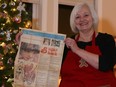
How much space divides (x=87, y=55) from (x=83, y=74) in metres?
0.16

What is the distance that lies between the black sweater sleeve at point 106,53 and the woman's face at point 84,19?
0.47ft

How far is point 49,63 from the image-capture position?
83.0 inches

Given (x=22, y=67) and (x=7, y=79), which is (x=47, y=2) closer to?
(x=7, y=79)

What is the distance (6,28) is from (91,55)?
5.89 feet

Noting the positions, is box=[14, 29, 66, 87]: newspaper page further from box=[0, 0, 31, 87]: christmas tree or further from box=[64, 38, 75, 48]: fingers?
box=[0, 0, 31, 87]: christmas tree

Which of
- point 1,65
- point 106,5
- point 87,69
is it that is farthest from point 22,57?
point 106,5

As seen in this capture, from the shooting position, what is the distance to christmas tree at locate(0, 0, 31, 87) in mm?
3445

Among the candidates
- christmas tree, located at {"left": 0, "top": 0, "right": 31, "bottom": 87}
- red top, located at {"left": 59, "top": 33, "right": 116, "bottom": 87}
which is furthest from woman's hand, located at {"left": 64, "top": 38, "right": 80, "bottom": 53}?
christmas tree, located at {"left": 0, "top": 0, "right": 31, "bottom": 87}

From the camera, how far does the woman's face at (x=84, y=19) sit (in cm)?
209

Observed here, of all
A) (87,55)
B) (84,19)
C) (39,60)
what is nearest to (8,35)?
(39,60)

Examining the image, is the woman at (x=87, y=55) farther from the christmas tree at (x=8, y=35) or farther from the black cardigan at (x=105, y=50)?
the christmas tree at (x=8, y=35)

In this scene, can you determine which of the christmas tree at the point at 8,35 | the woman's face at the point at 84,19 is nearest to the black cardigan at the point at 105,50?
the woman's face at the point at 84,19

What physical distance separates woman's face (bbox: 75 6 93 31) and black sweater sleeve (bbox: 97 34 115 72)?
0.47 feet

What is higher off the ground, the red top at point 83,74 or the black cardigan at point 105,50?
the black cardigan at point 105,50
